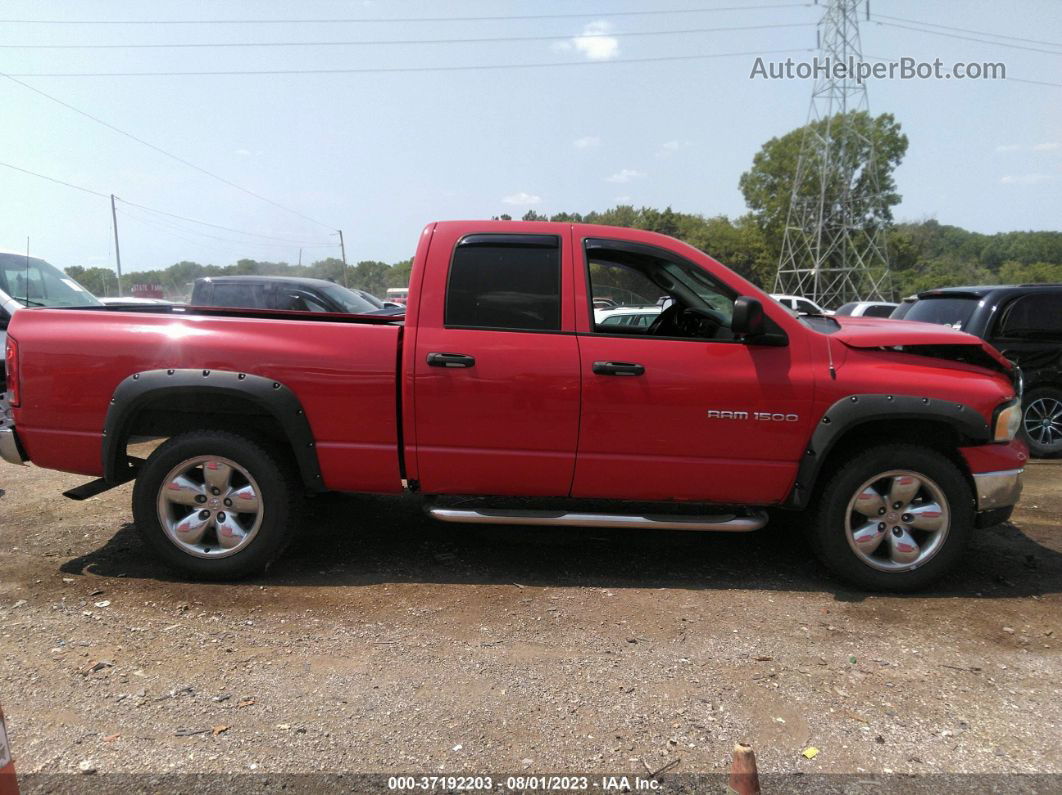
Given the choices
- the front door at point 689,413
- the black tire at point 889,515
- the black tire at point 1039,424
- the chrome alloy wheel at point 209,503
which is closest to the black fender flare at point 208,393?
the chrome alloy wheel at point 209,503

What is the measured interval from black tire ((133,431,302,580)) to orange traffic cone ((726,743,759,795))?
9.83 ft

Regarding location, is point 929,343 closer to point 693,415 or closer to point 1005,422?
point 1005,422

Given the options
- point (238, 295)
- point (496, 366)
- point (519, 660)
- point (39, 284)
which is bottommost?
point (519, 660)

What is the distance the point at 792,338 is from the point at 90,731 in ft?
12.4

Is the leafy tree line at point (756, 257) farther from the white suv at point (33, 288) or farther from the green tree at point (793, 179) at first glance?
the white suv at point (33, 288)

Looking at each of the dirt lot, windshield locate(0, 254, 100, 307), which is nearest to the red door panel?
the dirt lot

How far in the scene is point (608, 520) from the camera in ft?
12.7

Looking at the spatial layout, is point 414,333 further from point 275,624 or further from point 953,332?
point 953,332

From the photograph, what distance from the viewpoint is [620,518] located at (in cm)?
387

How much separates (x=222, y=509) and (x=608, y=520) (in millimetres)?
2216

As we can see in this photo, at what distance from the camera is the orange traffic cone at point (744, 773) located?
5.30 ft

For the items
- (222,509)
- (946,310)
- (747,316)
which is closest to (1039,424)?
(946,310)

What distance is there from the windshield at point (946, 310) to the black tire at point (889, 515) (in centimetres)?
386

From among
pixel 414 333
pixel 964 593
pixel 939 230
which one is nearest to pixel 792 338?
pixel 964 593
